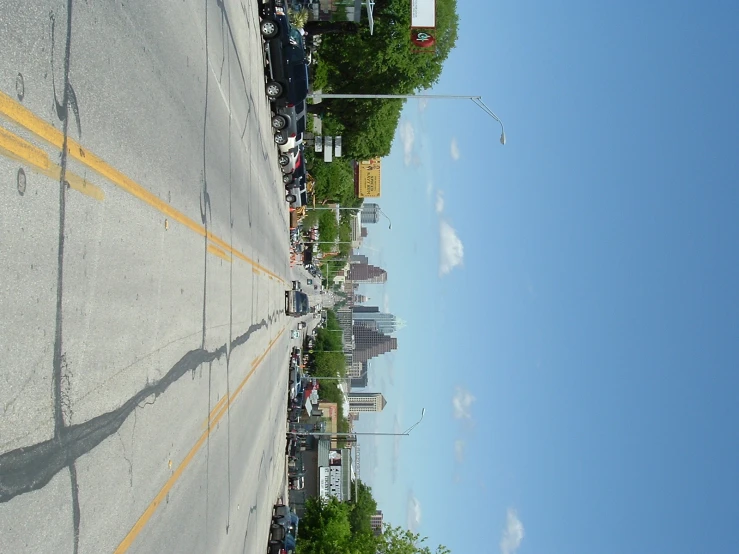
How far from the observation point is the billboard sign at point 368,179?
10556 centimetres

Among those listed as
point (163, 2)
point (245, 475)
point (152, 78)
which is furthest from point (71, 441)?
point (245, 475)

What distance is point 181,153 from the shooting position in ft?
33.2

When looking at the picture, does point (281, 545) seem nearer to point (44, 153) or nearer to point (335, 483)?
point (44, 153)

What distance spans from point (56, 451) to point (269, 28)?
1882cm

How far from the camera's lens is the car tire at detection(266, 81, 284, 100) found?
77.2 feet

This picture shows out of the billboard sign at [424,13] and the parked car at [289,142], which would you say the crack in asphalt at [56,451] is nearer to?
the parked car at [289,142]

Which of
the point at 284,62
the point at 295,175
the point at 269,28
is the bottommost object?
the point at 295,175

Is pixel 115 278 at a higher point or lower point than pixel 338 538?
higher

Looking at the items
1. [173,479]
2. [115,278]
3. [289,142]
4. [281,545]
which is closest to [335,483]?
[281,545]

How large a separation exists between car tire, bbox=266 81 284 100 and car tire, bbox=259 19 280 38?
2.17 meters

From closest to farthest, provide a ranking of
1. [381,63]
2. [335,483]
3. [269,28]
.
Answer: [269,28]
[381,63]
[335,483]

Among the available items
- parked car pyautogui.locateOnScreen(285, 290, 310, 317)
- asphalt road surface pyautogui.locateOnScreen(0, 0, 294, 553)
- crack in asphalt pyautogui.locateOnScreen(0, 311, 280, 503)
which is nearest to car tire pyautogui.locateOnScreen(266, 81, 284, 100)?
asphalt road surface pyautogui.locateOnScreen(0, 0, 294, 553)

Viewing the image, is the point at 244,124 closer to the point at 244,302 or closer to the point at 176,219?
the point at 244,302

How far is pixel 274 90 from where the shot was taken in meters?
23.8
